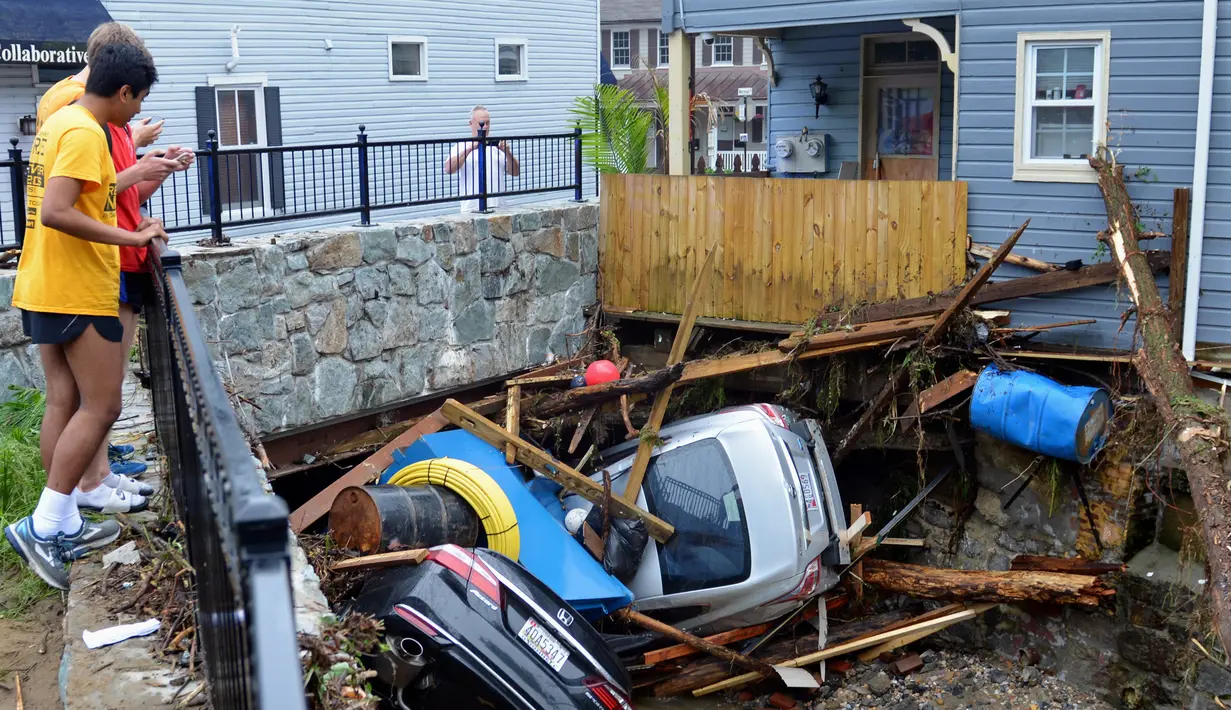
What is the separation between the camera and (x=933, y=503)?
994cm

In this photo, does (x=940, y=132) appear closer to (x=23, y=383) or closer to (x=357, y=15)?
(x=357, y=15)

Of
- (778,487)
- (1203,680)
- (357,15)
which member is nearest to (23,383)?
(778,487)

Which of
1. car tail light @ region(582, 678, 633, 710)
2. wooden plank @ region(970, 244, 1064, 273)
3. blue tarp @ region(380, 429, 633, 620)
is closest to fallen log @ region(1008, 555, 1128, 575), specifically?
wooden plank @ region(970, 244, 1064, 273)

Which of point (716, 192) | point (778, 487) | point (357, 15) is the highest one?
point (357, 15)

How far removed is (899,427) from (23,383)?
668cm

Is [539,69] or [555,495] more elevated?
[539,69]

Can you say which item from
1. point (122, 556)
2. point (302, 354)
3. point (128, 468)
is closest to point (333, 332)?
point (302, 354)

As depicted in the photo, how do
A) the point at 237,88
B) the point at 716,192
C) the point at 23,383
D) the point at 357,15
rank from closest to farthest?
1. the point at 23,383
2. the point at 716,192
3. the point at 237,88
4. the point at 357,15

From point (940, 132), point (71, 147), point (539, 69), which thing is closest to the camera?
point (71, 147)

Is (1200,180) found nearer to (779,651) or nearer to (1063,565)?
(1063,565)

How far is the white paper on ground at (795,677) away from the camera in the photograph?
27.9 feet

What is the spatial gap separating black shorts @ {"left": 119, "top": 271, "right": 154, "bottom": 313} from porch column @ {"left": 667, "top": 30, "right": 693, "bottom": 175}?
28.2ft

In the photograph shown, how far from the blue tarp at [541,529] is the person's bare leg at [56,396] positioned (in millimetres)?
3999

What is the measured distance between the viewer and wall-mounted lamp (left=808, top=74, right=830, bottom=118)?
531 inches
